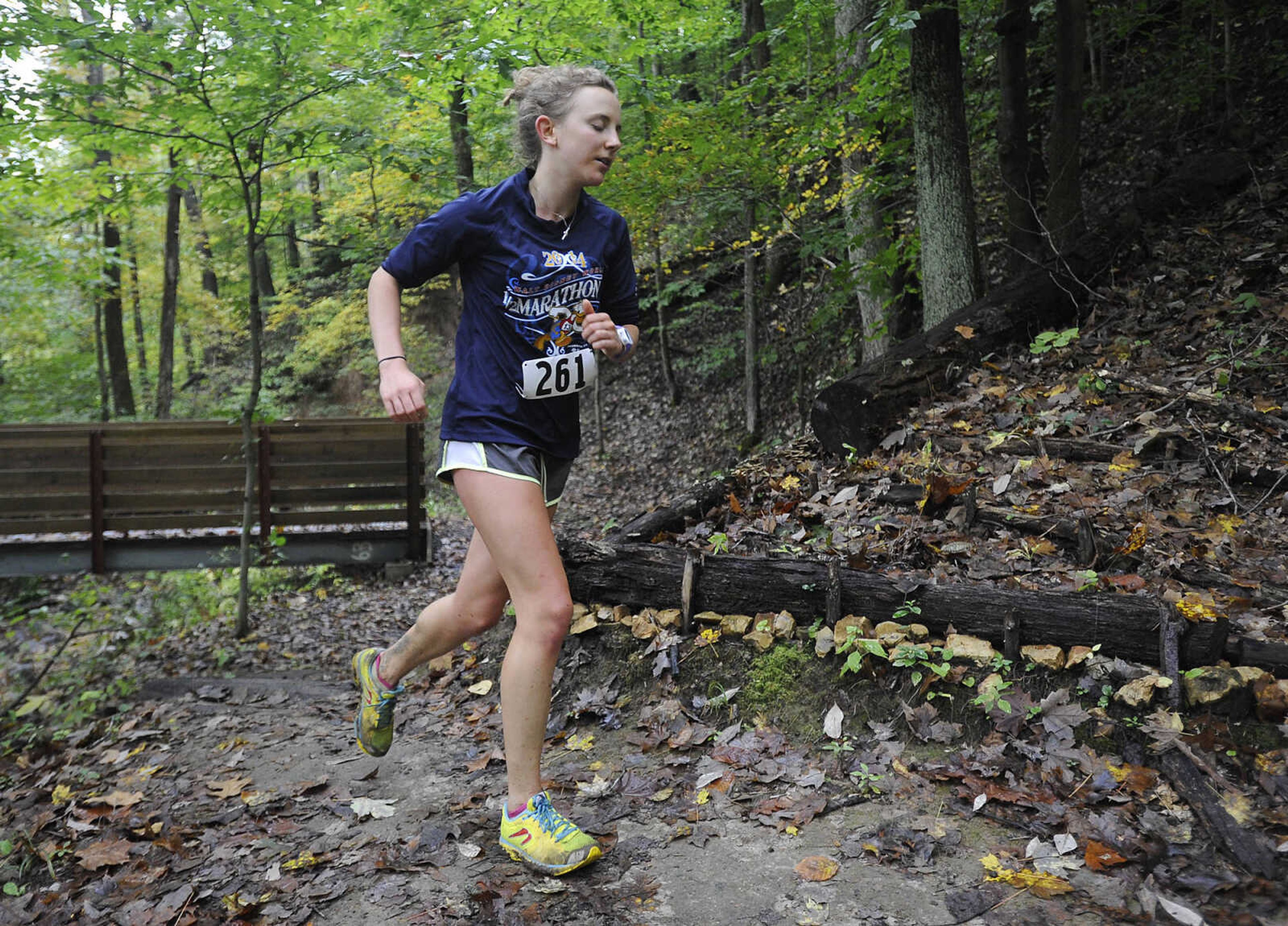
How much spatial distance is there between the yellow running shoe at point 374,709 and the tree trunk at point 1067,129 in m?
6.10

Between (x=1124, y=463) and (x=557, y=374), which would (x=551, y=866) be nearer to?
(x=557, y=374)

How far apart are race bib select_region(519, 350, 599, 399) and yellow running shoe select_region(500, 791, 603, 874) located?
1.27 metres

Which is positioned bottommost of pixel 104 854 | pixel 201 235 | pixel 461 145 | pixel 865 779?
pixel 104 854

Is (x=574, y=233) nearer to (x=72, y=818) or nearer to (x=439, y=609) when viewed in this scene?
(x=439, y=609)

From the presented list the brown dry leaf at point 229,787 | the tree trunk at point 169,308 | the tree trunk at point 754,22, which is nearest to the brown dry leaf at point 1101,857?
the brown dry leaf at point 229,787

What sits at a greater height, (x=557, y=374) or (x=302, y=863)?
(x=557, y=374)

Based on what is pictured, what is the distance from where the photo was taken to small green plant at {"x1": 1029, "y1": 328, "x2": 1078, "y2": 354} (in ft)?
19.1

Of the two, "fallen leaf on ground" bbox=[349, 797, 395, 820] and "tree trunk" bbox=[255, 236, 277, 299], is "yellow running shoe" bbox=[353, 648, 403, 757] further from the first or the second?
"tree trunk" bbox=[255, 236, 277, 299]

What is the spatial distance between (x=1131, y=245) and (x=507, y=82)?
604 centimetres

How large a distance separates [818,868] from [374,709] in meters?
1.67

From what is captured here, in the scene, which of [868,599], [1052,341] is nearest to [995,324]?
[1052,341]

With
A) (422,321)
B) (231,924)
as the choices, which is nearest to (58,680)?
(231,924)

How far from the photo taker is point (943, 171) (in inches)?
265

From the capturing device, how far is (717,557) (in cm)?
372
